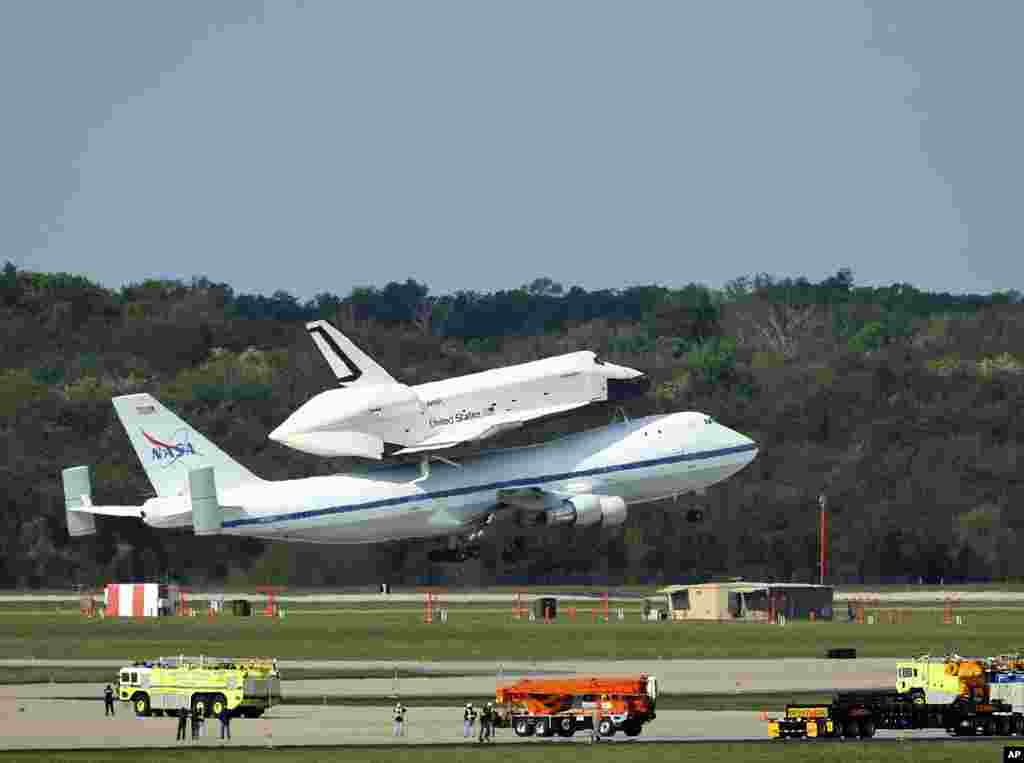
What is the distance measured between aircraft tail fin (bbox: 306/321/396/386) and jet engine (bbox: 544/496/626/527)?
9.91 m

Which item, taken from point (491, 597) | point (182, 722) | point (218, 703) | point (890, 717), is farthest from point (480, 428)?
point (182, 722)

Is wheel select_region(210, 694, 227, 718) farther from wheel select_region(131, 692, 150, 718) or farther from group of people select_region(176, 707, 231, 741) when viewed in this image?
wheel select_region(131, 692, 150, 718)

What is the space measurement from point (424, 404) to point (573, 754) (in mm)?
62346

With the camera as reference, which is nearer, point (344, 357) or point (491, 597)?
point (344, 357)

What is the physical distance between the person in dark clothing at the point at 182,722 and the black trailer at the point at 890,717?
14.8 metres

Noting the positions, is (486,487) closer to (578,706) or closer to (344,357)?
(344,357)

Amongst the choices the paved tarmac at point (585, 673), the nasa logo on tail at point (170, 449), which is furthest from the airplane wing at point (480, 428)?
the paved tarmac at point (585, 673)

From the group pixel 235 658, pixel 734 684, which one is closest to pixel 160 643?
pixel 235 658

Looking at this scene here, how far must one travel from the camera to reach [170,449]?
126m

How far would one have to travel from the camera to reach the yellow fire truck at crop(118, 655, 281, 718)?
248ft

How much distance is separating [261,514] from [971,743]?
57027 mm

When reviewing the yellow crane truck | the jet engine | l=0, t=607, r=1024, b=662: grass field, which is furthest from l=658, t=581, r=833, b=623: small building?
the yellow crane truck

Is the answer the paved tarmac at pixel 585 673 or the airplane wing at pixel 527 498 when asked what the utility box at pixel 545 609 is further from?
the paved tarmac at pixel 585 673

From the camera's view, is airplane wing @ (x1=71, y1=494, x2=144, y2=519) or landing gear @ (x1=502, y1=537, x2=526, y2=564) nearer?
airplane wing @ (x1=71, y1=494, x2=144, y2=519)
